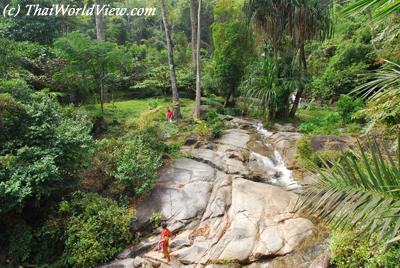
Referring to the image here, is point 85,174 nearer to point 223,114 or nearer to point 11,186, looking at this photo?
point 11,186

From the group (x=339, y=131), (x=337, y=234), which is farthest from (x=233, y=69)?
(x=337, y=234)

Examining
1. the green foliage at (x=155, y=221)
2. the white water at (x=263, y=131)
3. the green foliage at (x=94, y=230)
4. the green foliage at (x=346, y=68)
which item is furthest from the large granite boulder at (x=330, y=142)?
the green foliage at (x=94, y=230)

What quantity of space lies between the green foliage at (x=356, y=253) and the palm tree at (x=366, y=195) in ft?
9.59

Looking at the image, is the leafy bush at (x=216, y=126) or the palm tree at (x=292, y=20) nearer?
the leafy bush at (x=216, y=126)

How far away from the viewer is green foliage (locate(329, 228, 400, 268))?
5.12 m

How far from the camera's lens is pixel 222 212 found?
8.32 metres

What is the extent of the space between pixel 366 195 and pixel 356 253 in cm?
386

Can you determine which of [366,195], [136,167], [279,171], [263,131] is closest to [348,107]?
[263,131]

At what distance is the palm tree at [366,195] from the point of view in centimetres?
229

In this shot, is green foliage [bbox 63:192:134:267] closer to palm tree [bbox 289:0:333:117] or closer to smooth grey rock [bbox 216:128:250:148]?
smooth grey rock [bbox 216:128:250:148]

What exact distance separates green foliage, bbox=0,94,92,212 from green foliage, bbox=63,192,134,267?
877 mm

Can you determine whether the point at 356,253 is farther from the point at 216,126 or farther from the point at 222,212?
the point at 216,126

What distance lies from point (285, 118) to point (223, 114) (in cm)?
327

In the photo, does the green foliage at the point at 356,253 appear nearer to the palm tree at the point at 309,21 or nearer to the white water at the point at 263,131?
the white water at the point at 263,131
